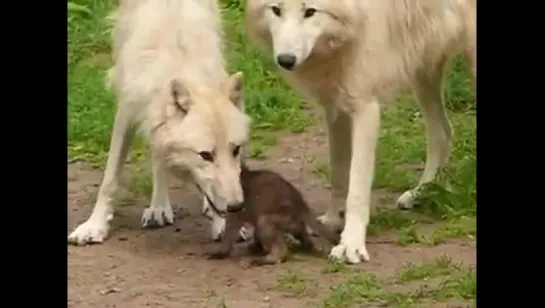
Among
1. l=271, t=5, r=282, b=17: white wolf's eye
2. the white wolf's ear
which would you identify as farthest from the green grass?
l=271, t=5, r=282, b=17: white wolf's eye

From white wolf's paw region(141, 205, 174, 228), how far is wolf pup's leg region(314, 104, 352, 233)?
0.84m

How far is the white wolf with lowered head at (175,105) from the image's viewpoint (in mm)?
5469

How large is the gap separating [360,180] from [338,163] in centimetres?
55

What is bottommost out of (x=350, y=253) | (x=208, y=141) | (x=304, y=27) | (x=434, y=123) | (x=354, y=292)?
(x=354, y=292)

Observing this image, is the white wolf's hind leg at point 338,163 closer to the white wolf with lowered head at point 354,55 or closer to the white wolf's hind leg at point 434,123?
the white wolf with lowered head at point 354,55

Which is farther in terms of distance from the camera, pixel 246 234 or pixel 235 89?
pixel 246 234

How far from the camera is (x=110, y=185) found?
6059mm

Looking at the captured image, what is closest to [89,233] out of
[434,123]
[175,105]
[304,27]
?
[175,105]

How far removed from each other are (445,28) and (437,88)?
2.51ft

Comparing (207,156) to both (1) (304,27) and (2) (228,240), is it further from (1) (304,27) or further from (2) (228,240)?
(1) (304,27)

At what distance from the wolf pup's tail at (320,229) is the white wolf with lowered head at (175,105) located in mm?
468

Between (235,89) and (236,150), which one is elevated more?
(235,89)

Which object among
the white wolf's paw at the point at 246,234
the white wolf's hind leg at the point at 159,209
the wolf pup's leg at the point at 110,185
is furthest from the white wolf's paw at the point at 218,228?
the wolf pup's leg at the point at 110,185
